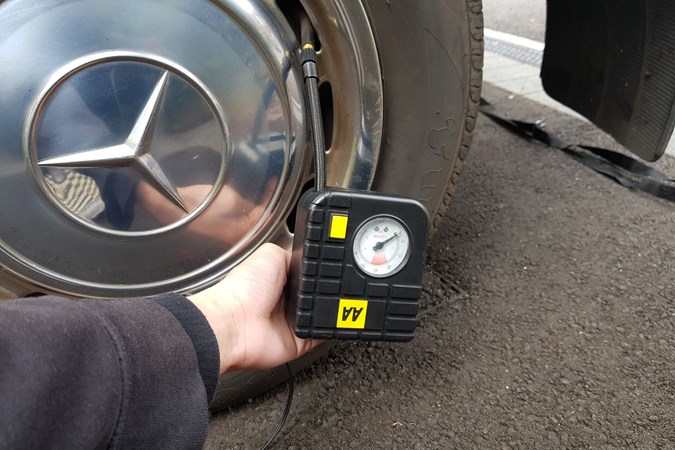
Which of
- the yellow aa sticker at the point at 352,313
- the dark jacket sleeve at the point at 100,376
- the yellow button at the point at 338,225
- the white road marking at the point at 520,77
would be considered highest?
the yellow button at the point at 338,225

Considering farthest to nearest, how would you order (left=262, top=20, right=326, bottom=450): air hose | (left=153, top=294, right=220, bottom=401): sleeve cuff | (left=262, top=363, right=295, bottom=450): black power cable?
(left=262, top=363, right=295, bottom=450): black power cable → (left=262, top=20, right=326, bottom=450): air hose → (left=153, top=294, right=220, bottom=401): sleeve cuff

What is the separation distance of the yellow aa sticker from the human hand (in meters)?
0.11

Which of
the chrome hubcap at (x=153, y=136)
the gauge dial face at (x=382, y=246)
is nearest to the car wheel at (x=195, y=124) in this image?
the chrome hubcap at (x=153, y=136)

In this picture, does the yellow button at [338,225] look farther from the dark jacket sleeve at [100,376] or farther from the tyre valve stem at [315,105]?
the dark jacket sleeve at [100,376]

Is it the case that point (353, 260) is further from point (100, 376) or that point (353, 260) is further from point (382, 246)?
point (100, 376)

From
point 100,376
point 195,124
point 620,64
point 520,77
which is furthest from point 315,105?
point 520,77

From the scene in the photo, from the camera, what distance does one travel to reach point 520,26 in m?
3.26

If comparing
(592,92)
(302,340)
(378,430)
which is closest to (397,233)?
(302,340)

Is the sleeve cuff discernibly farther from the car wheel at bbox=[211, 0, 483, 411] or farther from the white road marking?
the white road marking

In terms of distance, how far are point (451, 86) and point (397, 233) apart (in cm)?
26

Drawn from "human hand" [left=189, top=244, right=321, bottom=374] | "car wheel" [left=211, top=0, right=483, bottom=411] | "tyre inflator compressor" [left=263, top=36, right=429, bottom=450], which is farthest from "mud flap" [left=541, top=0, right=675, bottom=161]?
"human hand" [left=189, top=244, right=321, bottom=374]

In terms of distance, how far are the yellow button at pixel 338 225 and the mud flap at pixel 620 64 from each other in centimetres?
77

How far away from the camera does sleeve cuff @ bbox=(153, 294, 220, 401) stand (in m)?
0.62

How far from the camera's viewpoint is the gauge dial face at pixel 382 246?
69cm
